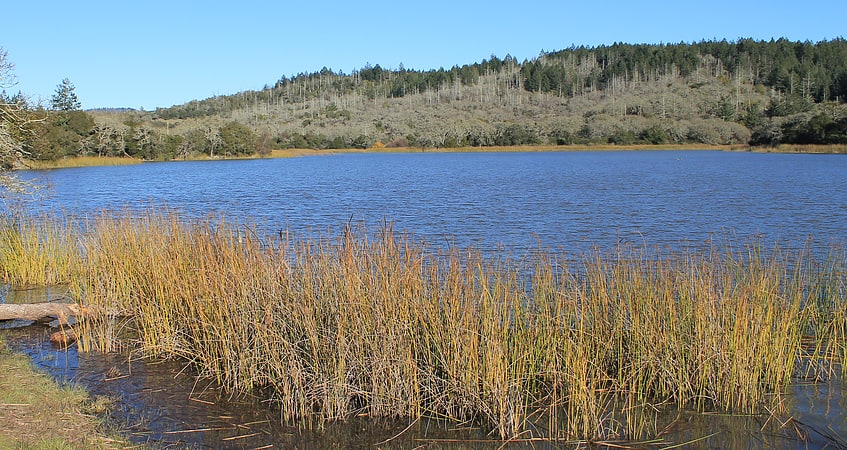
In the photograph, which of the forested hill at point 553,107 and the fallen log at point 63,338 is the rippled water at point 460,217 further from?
the forested hill at point 553,107

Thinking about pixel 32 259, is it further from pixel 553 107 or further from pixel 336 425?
pixel 553 107

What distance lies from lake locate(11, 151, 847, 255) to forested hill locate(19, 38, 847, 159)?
105ft

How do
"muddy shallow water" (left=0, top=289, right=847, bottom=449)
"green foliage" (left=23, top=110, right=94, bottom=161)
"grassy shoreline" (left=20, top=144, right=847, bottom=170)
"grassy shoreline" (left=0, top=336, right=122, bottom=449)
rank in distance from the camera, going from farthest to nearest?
"grassy shoreline" (left=20, top=144, right=847, bottom=170) → "green foliage" (left=23, top=110, right=94, bottom=161) → "muddy shallow water" (left=0, top=289, right=847, bottom=449) → "grassy shoreline" (left=0, top=336, right=122, bottom=449)

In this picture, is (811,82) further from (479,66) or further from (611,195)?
(611,195)

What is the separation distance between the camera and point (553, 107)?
139000 mm

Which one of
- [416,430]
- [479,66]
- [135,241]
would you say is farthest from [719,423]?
[479,66]

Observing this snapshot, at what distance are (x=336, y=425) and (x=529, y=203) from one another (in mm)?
20293

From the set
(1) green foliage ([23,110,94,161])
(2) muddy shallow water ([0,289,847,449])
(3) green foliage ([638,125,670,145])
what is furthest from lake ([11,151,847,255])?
(3) green foliage ([638,125,670,145])

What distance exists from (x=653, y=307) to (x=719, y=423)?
125cm

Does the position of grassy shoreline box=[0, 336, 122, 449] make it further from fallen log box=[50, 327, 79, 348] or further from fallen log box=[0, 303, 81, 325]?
fallen log box=[0, 303, 81, 325]

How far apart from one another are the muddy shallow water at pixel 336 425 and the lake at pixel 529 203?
2642mm

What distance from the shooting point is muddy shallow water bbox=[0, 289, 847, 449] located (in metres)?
6.14

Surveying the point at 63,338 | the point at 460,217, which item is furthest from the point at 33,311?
the point at 460,217

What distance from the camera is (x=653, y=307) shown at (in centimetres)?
716
